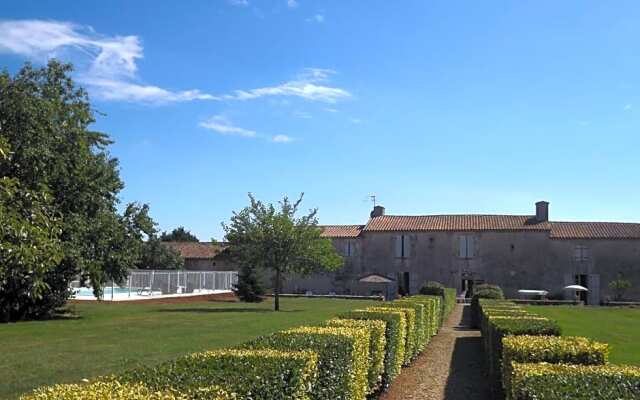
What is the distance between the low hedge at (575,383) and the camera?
13.8ft

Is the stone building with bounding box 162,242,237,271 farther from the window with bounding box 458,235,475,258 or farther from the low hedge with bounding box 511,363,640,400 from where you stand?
the low hedge with bounding box 511,363,640,400

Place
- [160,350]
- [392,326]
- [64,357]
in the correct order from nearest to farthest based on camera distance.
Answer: [392,326] → [64,357] → [160,350]

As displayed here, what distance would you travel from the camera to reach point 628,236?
4859 centimetres

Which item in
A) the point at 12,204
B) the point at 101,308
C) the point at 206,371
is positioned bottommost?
the point at 101,308

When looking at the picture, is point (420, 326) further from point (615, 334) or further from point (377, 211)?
point (377, 211)

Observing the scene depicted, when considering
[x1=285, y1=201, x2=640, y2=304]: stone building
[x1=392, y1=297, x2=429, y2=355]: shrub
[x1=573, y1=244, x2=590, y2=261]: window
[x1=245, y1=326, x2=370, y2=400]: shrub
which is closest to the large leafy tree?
[x1=392, y1=297, x2=429, y2=355]: shrub

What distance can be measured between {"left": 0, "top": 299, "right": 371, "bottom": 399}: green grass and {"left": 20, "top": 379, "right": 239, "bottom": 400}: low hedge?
16.1 feet

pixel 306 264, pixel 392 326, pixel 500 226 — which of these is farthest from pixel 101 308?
pixel 500 226

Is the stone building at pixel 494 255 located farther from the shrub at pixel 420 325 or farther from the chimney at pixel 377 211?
the shrub at pixel 420 325

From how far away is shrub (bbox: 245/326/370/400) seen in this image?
5945mm

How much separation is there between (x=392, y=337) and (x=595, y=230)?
1759 inches

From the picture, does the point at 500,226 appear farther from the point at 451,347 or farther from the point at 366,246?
the point at 451,347

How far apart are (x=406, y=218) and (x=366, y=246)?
4.30 m

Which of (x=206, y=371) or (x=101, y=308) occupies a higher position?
(x=206, y=371)
